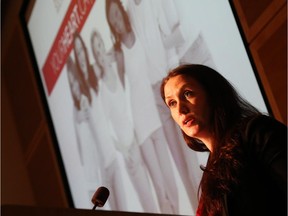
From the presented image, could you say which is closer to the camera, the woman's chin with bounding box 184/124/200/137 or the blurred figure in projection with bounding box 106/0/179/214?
the woman's chin with bounding box 184/124/200/137

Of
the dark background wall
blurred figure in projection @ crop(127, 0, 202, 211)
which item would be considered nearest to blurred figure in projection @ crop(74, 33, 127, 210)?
blurred figure in projection @ crop(127, 0, 202, 211)

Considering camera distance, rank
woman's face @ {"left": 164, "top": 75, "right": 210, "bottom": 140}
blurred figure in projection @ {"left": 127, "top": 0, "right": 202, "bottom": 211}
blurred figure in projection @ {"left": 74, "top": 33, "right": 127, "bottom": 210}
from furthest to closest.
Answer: blurred figure in projection @ {"left": 74, "top": 33, "right": 127, "bottom": 210} → blurred figure in projection @ {"left": 127, "top": 0, "right": 202, "bottom": 211} → woman's face @ {"left": 164, "top": 75, "right": 210, "bottom": 140}

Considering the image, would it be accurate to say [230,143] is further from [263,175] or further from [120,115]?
[120,115]

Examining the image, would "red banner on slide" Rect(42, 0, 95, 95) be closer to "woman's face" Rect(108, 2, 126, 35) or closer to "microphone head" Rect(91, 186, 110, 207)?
"woman's face" Rect(108, 2, 126, 35)

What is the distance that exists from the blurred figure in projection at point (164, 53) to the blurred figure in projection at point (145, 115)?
47mm

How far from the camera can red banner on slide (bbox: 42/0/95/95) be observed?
3364 millimetres

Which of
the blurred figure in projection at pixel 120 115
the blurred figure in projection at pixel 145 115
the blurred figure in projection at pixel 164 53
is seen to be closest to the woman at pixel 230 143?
the blurred figure in projection at pixel 164 53

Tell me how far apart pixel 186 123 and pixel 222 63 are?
2.59ft

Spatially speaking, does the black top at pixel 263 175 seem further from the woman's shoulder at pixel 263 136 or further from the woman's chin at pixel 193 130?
the woman's chin at pixel 193 130

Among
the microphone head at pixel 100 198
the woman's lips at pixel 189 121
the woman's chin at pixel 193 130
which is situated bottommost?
the microphone head at pixel 100 198

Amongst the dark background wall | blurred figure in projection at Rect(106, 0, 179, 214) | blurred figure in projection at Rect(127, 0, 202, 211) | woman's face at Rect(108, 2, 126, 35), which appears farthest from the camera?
the dark background wall

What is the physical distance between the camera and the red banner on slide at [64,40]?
3364 mm

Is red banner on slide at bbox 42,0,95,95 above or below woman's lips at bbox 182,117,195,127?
below

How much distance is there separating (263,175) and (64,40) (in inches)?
101
